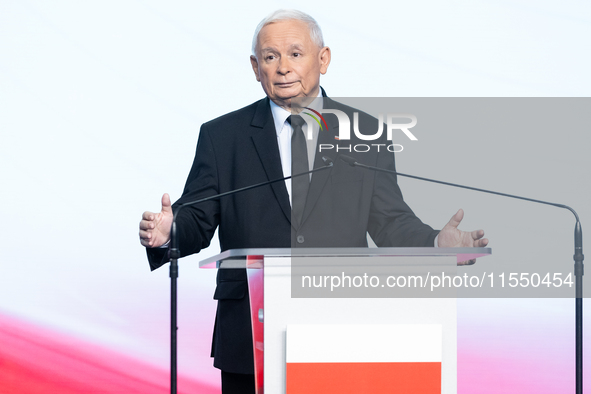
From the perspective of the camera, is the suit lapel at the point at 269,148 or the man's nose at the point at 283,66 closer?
the suit lapel at the point at 269,148

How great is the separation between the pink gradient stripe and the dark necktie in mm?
1322

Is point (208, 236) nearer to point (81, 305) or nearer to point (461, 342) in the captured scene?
point (81, 305)

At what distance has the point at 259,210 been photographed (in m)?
1.93

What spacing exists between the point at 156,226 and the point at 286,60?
0.82 m

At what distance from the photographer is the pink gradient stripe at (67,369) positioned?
284 centimetres

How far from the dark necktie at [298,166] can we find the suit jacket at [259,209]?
0.11 feet

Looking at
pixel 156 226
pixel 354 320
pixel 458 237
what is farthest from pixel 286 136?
pixel 354 320

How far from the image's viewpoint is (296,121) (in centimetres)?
205

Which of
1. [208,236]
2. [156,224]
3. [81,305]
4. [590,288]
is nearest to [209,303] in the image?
[81,305]

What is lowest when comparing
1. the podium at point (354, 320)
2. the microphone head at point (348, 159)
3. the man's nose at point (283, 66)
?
the podium at point (354, 320)

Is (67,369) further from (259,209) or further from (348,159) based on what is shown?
(348,159)

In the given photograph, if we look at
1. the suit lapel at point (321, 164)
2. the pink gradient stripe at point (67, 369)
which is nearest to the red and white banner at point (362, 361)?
the suit lapel at point (321, 164)

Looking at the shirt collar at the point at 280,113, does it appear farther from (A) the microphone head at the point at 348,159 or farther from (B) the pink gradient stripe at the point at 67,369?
(B) the pink gradient stripe at the point at 67,369

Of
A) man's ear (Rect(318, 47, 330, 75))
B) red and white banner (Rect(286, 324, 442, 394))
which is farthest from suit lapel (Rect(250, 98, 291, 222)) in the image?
red and white banner (Rect(286, 324, 442, 394))
